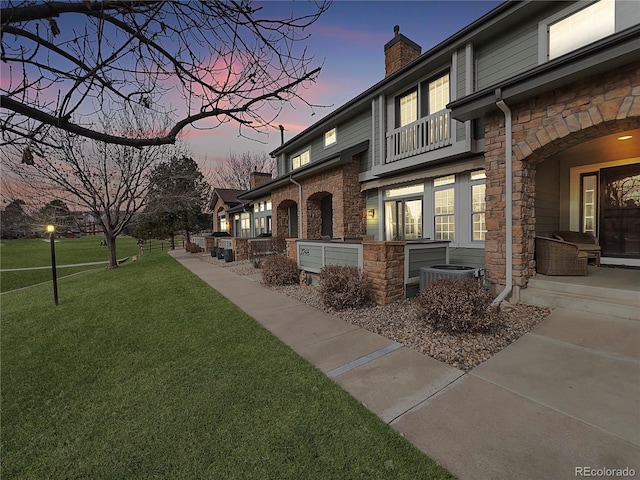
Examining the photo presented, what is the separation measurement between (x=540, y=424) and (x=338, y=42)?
3868 millimetres

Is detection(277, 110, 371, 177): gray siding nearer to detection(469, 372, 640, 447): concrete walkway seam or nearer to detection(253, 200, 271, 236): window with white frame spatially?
detection(253, 200, 271, 236): window with white frame

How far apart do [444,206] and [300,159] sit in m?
8.94

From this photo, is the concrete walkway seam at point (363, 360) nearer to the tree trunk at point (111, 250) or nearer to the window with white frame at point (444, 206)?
the window with white frame at point (444, 206)

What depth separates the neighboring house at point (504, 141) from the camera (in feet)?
15.0

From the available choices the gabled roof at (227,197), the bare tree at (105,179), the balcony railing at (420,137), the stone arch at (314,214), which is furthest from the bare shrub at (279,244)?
the gabled roof at (227,197)

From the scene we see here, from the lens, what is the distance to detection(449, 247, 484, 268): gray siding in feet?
22.3

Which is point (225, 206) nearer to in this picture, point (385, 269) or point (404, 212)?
point (404, 212)

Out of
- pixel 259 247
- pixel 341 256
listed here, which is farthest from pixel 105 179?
pixel 341 256

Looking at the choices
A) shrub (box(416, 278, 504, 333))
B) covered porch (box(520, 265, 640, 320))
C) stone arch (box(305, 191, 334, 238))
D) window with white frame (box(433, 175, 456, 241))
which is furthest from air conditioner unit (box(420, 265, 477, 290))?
stone arch (box(305, 191, 334, 238))

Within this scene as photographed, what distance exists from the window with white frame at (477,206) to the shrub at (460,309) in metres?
3.08

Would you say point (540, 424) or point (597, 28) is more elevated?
point (597, 28)

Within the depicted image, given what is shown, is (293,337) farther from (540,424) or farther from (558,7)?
(558,7)

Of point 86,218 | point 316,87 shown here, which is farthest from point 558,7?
point 86,218

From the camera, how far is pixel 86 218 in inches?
603
